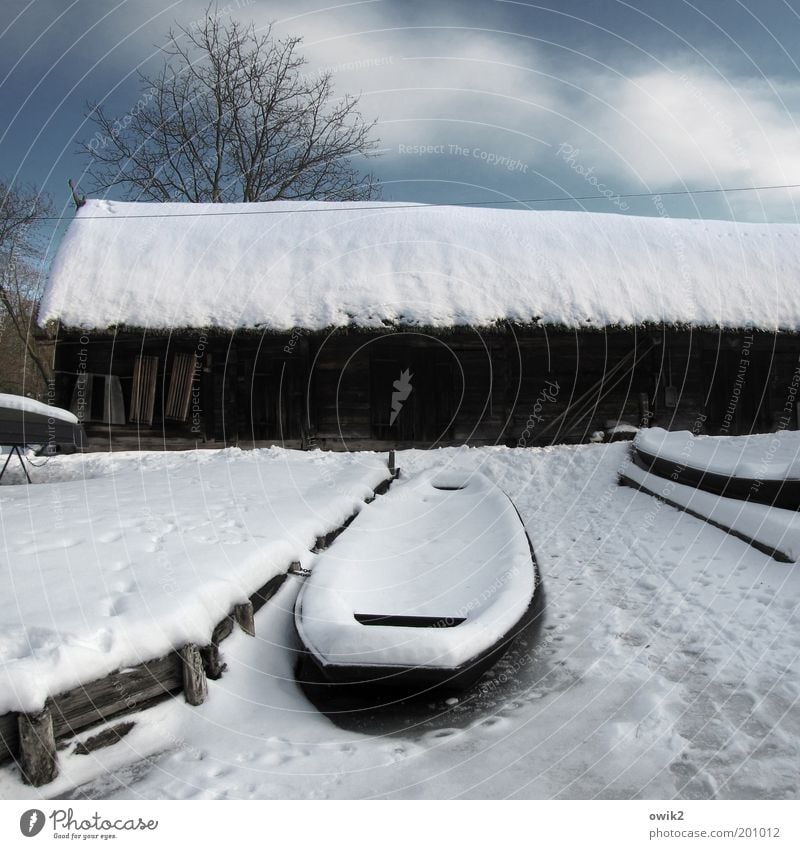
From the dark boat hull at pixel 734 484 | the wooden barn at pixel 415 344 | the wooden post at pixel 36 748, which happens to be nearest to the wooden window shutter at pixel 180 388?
the wooden barn at pixel 415 344

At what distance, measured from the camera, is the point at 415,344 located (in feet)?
38.2

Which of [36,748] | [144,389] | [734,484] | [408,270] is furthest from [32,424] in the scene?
[734,484]

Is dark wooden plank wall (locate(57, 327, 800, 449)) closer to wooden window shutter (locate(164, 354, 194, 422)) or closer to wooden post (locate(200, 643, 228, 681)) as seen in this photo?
wooden window shutter (locate(164, 354, 194, 422))

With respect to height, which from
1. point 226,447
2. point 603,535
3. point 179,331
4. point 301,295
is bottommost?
point 226,447

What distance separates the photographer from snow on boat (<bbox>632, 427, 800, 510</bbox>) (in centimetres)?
548

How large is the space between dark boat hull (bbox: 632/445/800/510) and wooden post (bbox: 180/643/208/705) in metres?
4.82

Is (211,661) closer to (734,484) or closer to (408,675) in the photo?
(408,675)

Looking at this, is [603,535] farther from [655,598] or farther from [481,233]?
[481,233]

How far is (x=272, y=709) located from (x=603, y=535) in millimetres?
4307

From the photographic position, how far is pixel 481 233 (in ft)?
42.3

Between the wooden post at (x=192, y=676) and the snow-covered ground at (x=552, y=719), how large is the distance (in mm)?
51

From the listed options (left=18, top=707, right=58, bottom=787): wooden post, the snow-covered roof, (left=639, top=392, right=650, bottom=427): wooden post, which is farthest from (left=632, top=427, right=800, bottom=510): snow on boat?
(left=18, top=707, right=58, bottom=787): wooden post

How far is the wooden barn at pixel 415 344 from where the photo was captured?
11438 millimetres
